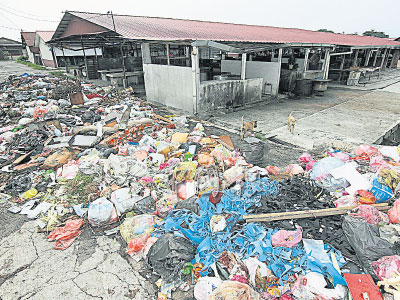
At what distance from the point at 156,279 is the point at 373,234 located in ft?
8.49

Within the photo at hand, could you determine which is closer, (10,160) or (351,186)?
(351,186)

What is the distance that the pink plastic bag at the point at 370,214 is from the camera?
2998 mm

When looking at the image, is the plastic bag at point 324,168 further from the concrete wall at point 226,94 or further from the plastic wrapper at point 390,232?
the concrete wall at point 226,94

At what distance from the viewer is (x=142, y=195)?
13.7 ft

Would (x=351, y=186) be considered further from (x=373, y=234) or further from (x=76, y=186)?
(x=76, y=186)

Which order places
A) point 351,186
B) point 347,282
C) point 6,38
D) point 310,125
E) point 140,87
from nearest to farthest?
point 347,282, point 351,186, point 310,125, point 140,87, point 6,38

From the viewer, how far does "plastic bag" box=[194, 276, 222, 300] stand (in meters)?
2.48

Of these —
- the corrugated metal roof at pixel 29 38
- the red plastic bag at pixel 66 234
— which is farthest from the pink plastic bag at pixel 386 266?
the corrugated metal roof at pixel 29 38

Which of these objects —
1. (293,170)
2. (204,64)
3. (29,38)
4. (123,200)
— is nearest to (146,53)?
(204,64)

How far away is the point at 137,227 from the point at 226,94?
7.26 meters

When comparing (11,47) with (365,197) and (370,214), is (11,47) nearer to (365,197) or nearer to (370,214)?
(365,197)

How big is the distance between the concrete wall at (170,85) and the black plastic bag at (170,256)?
21.6 feet

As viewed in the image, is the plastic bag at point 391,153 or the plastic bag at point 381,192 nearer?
the plastic bag at point 381,192

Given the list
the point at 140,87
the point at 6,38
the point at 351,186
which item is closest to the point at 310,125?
the point at 351,186
